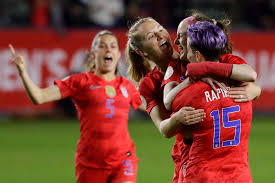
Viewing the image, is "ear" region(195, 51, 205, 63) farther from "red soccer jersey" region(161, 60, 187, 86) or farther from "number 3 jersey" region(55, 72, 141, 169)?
"number 3 jersey" region(55, 72, 141, 169)

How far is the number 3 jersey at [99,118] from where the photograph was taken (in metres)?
6.22

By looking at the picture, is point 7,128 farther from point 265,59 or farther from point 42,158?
point 265,59

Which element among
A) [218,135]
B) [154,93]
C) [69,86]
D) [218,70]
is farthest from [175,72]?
[69,86]

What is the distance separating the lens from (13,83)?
47.8 feet

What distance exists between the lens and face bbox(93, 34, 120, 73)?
6633 millimetres

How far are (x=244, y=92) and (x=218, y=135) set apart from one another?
35cm

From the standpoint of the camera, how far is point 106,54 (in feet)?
21.7

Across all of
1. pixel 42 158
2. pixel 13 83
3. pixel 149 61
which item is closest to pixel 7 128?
pixel 13 83

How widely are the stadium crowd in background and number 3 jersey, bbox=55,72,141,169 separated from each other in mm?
8749

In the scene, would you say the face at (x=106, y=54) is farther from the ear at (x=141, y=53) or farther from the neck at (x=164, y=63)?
the neck at (x=164, y=63)

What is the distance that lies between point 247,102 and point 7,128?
1046 centimetres

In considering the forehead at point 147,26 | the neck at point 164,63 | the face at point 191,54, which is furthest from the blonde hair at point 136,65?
the face at point 191,54

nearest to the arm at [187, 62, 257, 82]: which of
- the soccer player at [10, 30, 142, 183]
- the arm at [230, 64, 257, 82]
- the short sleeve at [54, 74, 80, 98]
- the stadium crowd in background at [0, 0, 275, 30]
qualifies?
the arm at [230, 64, 257, 82]

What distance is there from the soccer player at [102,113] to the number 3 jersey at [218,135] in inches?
87.6
